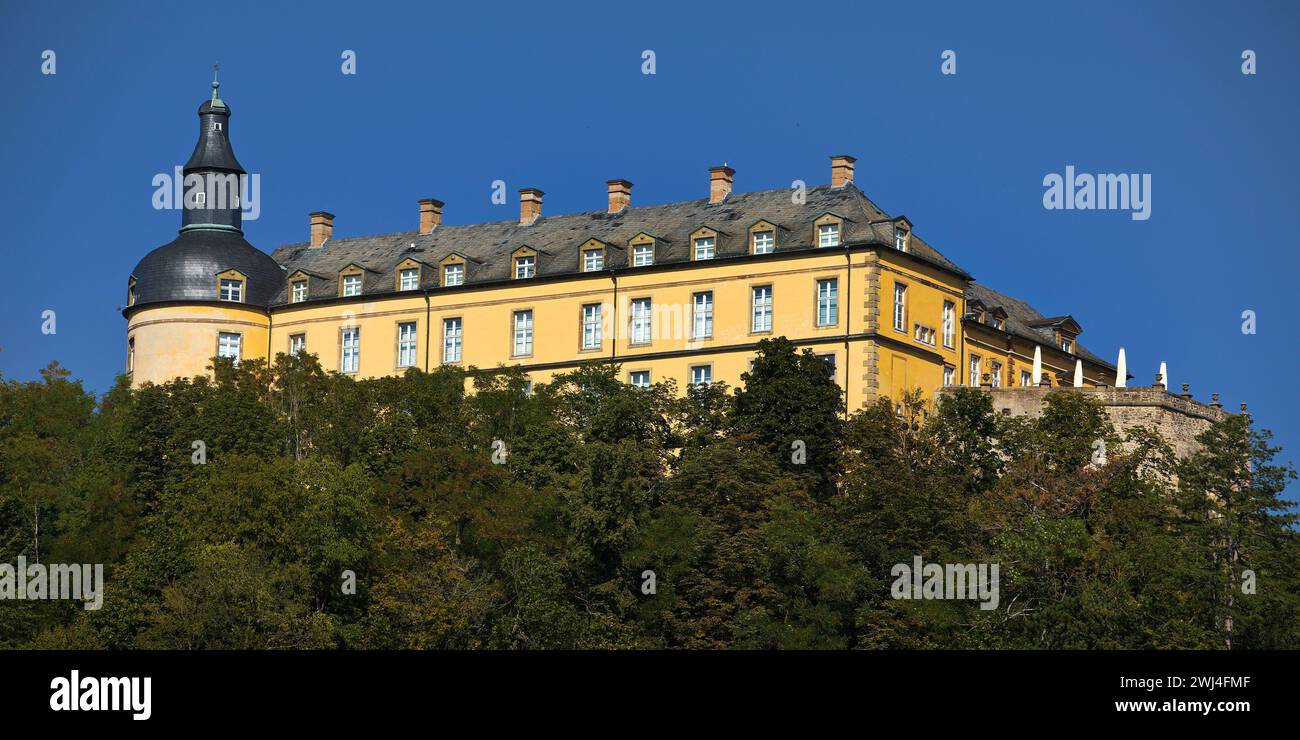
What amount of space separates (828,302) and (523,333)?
12.4 m

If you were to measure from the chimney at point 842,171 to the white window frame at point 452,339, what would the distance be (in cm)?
1479

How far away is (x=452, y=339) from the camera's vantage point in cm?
9394

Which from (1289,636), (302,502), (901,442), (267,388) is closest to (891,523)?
(901,442)

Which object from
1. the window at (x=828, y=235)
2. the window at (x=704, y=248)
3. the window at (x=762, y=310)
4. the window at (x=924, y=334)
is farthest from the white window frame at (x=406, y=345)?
the window at (x=924, y=334)

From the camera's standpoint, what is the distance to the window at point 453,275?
94625mm

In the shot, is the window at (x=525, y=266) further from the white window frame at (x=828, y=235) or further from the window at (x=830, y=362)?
the window at (x=830, y=362)

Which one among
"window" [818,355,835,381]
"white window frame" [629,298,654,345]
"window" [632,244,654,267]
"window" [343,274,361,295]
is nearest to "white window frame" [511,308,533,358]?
"white window frame" [629,298,654,345]

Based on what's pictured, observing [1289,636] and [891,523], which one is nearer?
[1289,636]

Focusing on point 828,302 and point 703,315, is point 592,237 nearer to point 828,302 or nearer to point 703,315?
point 703,315
